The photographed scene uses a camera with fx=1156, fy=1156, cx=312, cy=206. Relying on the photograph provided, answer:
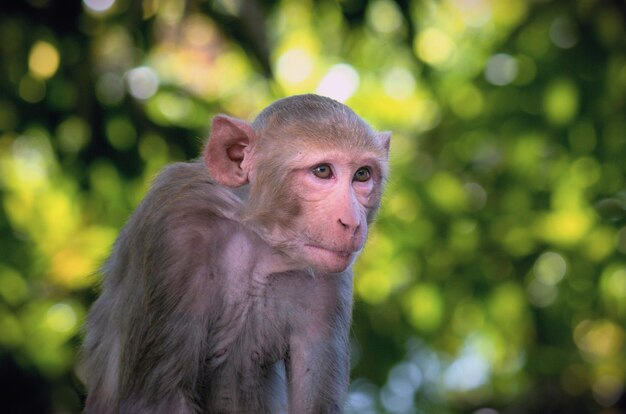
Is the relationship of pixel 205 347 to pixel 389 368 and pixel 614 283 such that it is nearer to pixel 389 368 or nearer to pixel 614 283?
pixel 389 368

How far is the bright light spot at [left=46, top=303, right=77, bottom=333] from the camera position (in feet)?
25.3

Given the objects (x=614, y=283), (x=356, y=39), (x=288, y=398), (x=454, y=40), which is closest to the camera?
(x=288, y=398)

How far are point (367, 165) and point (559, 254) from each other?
4.38 metres

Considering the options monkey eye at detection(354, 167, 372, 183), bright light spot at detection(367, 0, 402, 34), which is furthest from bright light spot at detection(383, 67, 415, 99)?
monkey eye at detection(354, 167, 372, 183)

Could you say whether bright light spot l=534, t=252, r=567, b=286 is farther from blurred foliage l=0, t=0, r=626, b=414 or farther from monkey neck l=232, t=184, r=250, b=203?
monkey neck l=232, t=184, r=250, b=203

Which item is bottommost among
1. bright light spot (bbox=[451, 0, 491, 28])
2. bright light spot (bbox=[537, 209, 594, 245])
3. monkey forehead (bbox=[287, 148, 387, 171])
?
monkey forehead (bbox=[287, 148, 387, 171])

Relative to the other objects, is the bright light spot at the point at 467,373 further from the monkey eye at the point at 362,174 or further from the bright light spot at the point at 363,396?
the monkey eye at the point at 362,174

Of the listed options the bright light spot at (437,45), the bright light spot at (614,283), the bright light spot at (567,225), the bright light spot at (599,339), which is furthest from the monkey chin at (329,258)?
the bright light spot at (599,339)

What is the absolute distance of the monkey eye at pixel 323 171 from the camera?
4.28m

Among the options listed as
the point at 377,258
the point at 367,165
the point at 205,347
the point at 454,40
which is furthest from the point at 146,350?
the point at 454,40

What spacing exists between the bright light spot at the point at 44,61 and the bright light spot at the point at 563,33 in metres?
3.33

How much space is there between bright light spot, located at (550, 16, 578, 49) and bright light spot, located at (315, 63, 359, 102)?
1474mm

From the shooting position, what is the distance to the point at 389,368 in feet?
27.0

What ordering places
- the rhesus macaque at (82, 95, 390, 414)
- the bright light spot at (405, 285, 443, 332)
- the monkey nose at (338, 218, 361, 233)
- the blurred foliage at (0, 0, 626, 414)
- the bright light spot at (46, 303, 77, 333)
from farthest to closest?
the bright light spot at (405, 285, 443, 332) < the bright light spot at (46, 303, 77, 333) < the blurred foliage at (0, 0, 626, 414) < the rhesus macaque at (82, 95, 390, 414) < the monkey nose at (338, 218, 361, 233)
